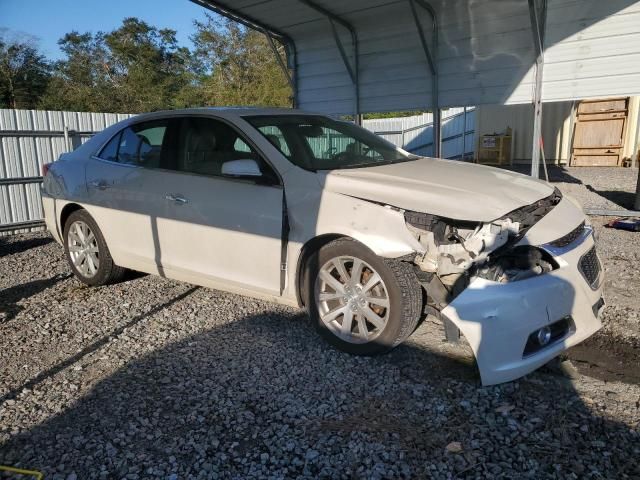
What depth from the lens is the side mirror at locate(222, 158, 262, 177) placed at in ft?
12.1

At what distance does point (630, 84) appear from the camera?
21.6ft

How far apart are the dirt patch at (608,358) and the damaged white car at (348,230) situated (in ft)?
1.15

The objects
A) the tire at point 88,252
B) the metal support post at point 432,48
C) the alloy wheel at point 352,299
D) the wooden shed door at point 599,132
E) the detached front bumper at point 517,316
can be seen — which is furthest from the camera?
the wooden shed door at point 599,132

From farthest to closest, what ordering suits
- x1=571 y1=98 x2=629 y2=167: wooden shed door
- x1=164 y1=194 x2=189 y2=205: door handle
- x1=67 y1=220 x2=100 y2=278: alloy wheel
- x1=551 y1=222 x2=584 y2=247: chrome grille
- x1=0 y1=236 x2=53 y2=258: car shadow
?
x1=571 y1=98 x2=629 y2=167: wooden shed door < x1=0 y1=236 x2=53 y2=258: car shadow < x1=67 y1=220 x2=100 y2=278: alloy wheel < x1=164 y1=194 x2=189 y2=205: door handle < x1=551 y1=222 x2=584 y2=247: chrome grille

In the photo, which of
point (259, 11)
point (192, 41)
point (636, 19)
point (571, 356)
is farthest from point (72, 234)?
point (192, 41)

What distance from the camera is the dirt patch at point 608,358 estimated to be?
3.22 m

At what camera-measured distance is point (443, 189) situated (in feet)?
10.6

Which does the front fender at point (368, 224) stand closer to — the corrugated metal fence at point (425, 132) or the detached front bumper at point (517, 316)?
the detached front bumper at point (517, 316)

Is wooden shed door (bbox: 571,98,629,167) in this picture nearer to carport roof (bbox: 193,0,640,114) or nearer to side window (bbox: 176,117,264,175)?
carport roof (bbox: 193,0,640,114)

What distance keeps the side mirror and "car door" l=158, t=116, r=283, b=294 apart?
0.03m

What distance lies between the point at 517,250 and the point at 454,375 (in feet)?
2.93

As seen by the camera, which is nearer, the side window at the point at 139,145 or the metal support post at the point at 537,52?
the side window at the point at 139,145

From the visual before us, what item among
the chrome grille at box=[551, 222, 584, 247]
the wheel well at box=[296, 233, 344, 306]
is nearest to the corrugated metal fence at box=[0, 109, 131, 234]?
the wheel well at box=[296, 233, 344, 306]

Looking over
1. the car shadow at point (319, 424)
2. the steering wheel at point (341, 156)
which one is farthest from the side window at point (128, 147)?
the car shadow at point (319, 424)
